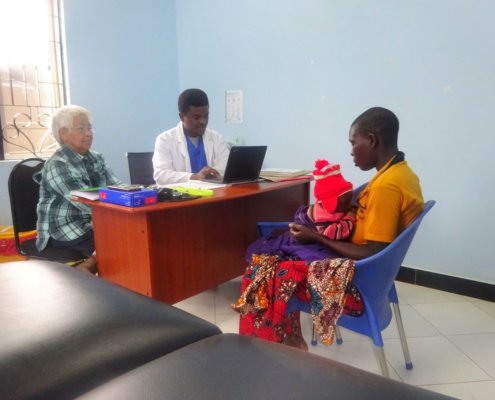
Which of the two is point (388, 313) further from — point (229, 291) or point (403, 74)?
point (403, 74)

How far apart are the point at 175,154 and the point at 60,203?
856mm

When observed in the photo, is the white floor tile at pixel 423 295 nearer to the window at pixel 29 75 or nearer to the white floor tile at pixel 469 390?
the white floor tile at pixel 469 390

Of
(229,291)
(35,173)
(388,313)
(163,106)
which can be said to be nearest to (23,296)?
(388,313)

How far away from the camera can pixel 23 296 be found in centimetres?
80

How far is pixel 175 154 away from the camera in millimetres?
2676

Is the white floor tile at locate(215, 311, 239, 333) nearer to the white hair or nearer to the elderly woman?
the elderly woman

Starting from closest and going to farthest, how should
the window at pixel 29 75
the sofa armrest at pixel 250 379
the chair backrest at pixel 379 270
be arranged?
1. the sofa armrest at pixel 250 379
2. the chair backrest at pixel 379 270
3. the window at pixel 29 75

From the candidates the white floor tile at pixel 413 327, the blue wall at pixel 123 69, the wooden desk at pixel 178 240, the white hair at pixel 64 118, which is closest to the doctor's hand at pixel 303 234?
the wooden desk at pixel 178 240

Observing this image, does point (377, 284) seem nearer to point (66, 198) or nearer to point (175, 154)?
point (66, 198)

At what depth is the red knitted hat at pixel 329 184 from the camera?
146 cm

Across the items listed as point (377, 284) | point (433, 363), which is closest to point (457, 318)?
point (433, 363)

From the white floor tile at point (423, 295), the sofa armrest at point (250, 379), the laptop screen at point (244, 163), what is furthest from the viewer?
the white floor tile at point (423, 295)

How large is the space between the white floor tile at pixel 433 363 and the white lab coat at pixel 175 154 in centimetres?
153

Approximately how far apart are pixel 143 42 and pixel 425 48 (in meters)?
2.59
